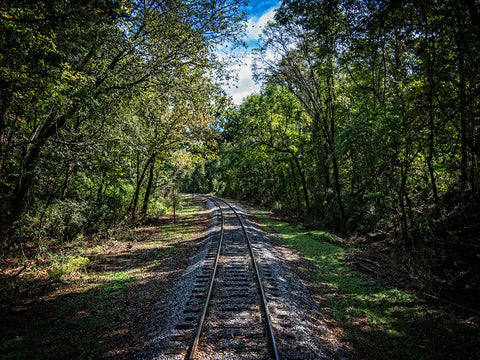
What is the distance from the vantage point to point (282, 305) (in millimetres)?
5562

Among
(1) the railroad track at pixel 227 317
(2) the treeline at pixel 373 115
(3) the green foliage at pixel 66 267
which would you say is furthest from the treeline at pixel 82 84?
(1) the railroad track at pixel 227 317

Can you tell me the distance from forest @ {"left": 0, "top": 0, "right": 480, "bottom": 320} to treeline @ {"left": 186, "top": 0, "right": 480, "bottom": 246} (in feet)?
0.27

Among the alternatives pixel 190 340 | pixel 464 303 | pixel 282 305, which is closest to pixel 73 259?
pixel 190 340

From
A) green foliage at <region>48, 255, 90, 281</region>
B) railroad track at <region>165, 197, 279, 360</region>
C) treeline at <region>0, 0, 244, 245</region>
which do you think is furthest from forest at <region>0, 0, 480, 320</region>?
railroad track at <region>165, 197, 279, 360</region>

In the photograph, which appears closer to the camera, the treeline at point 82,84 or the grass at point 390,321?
the grass at point 390,321

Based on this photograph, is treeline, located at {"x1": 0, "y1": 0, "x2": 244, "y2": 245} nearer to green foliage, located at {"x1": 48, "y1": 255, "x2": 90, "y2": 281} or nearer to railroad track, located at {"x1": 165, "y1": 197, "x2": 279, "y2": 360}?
green foliage, located at {"x1": 48, "y1": 255, "x2": 90, "y2": 281}

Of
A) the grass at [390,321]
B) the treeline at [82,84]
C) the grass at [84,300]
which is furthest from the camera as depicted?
the treeline at [82,84]

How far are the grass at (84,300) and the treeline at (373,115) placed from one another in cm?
799

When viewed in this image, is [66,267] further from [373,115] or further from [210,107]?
[373,115]

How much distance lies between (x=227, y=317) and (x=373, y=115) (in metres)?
10.3

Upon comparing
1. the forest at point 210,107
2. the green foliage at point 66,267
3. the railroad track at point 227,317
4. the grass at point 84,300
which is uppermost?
the forest at point 210,107

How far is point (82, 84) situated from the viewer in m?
6.69

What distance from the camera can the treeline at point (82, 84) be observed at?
5.73 m

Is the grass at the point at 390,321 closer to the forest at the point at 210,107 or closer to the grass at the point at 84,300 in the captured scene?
the forest at the point at 210,107
